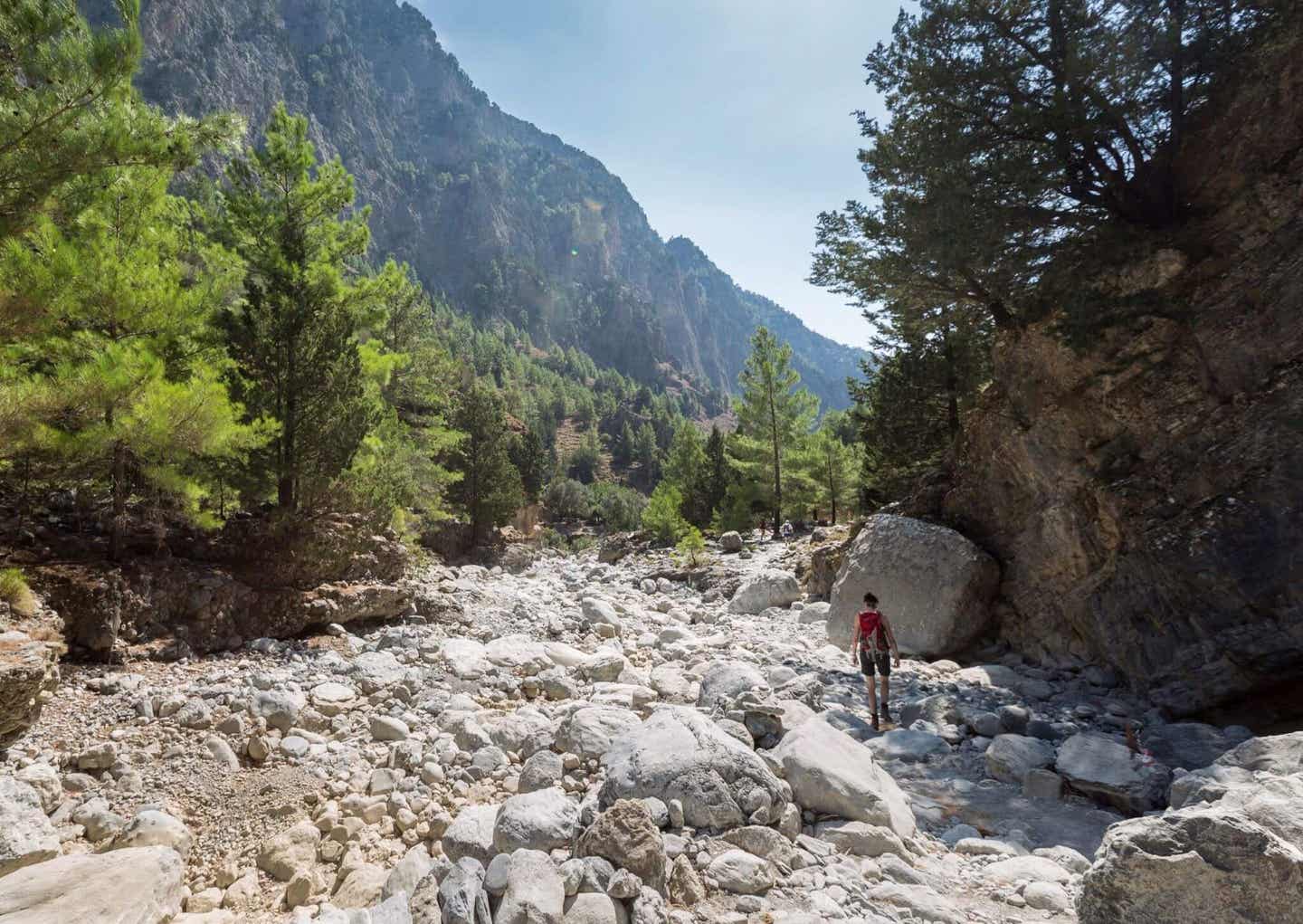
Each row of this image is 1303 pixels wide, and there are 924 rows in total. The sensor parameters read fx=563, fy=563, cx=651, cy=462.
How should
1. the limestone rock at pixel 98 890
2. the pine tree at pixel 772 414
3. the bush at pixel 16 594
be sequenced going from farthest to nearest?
1. the pine tree at pixel 772 414
2. the bush at pixel 16 594
3. the limestone rock at pixel 98 890

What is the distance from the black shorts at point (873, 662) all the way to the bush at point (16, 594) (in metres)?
9.31

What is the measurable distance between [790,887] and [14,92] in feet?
30.1

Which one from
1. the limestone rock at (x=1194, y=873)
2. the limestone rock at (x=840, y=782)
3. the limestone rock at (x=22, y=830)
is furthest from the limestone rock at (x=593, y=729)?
the limestone rock at (x=22, y=830)

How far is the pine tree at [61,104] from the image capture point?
514cm

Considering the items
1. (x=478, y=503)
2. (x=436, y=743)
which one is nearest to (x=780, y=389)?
(x=478, y=503)

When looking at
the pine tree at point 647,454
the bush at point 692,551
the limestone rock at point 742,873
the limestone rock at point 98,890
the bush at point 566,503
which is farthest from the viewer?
the pine tree at point 647,454

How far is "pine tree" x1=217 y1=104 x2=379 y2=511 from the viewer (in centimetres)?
942

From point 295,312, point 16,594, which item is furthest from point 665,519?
point 16,594

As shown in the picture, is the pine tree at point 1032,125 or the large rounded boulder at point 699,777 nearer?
the large rounded boulder at point 699,777

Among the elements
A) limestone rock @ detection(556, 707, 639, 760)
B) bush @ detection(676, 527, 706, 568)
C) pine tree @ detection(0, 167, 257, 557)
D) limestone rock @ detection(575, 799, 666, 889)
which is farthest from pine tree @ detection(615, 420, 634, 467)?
limestone rock @ detection(575, 799, 666, 889)

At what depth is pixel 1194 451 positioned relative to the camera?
7.51 meters

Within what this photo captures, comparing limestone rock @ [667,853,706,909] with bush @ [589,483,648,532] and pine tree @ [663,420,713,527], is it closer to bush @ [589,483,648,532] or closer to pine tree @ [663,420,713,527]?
pine tree @ [663,420,713,527]

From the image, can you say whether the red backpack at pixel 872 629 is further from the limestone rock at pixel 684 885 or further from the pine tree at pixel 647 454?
the pine tree at pixel 647 454

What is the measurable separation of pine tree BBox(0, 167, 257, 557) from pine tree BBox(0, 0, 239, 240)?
75 centimetres
